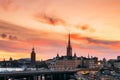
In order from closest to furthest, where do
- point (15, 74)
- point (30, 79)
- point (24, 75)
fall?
1. point (15, 74)
2. point (24, 75)
3. point (30, 79)

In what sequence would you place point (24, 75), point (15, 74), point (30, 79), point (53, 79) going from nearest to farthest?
1. point (15, 74)
2. point (24, 75)
3. point (30, 79)
4. point (53, 79)

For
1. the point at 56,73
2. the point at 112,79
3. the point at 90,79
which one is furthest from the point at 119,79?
the point at 56,73

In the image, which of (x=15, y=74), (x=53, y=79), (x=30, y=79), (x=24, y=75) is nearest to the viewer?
(x=15, y=74)

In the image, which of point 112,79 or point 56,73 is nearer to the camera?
point 112,79

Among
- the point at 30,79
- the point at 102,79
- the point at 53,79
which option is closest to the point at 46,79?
the point at 53,79

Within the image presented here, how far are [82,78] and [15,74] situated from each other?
4043 centimetres

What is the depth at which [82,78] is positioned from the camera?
554 ft

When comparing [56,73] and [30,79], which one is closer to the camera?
[30,79]

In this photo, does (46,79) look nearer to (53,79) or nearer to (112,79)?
(53,79)

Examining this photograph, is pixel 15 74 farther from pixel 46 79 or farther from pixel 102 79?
pixel 46 79

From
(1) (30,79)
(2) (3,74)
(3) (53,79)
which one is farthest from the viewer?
(3) (53,79)

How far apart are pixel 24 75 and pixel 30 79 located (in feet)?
34.9

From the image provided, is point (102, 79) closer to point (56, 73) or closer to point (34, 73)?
point (34, 73)

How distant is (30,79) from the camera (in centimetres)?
16450
